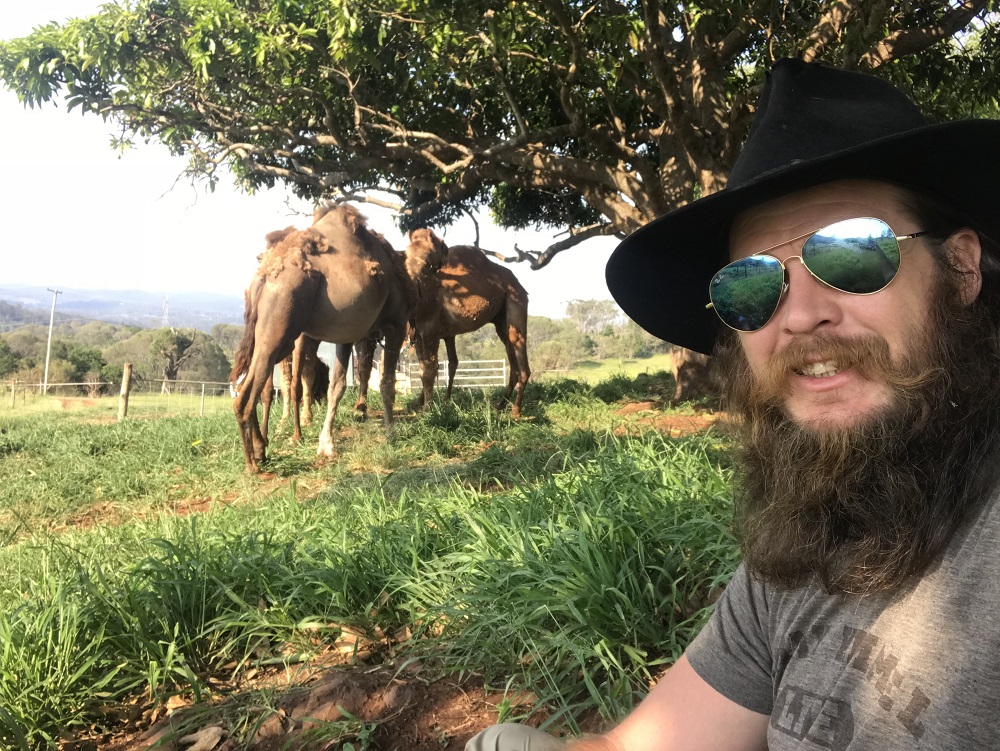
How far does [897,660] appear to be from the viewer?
0.98 meters

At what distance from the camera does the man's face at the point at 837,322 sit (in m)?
1.21

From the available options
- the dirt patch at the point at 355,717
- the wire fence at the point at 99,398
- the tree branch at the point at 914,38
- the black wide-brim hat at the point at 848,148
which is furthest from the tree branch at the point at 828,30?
the wire fence at the point at 99,398

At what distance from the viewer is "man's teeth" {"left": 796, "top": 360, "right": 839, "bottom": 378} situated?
1237mm

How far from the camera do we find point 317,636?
299cm

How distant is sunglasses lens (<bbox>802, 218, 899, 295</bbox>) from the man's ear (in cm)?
15

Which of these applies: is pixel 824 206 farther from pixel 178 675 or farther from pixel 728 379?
pixel 178 675

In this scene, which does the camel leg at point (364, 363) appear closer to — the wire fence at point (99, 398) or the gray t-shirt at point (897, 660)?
the gray t-shirt at point (897, 660)

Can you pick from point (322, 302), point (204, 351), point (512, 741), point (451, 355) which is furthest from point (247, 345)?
point (204, 351)

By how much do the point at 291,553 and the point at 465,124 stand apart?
26.3ft

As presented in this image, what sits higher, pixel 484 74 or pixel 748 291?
pixel 484 74

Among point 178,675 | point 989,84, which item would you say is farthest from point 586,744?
point 989,84

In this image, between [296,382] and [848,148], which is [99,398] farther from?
[848,148]

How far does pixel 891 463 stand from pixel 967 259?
0.42 m

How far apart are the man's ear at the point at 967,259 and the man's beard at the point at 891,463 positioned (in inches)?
1.4
